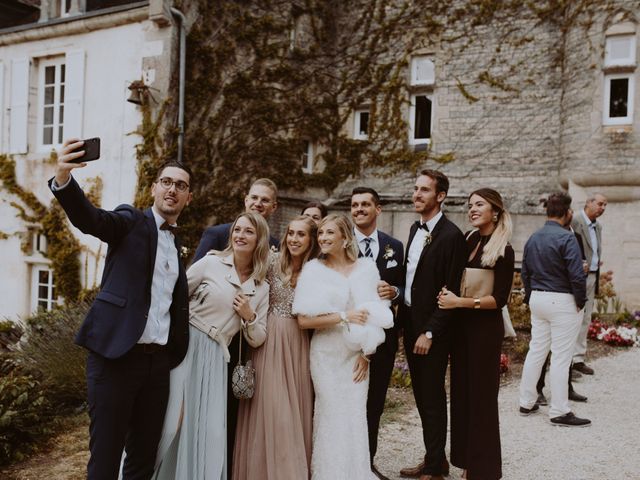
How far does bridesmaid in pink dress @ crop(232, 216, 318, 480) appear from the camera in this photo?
352 cm

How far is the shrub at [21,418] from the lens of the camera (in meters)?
5.14

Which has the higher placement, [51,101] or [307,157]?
[51,101]

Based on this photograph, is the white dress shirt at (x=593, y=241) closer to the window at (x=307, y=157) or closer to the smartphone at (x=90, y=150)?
the smartphone at (x=90, y=150)

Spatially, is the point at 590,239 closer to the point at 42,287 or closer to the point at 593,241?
the point at 593,241

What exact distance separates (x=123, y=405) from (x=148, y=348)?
11.9 inches

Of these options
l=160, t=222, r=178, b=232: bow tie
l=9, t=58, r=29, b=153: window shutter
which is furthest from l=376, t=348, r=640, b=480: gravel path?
l=9, t=58, r=29, b=153: window shutter

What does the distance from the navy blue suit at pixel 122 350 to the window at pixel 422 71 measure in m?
11.3

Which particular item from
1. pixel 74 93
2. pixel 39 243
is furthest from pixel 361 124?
pixel 39 243

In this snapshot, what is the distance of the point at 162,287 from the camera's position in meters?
3.14

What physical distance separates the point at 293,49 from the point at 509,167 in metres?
5.41

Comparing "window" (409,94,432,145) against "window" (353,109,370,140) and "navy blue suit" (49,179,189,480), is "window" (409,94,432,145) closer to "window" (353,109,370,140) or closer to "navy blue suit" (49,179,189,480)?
"window" (353,109,370,140)

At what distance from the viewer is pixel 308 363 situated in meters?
3.80

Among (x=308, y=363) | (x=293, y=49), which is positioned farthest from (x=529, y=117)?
(x=308, y=363)

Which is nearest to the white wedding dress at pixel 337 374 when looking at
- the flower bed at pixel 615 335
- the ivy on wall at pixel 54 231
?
the flower bed at pixel 615 335
